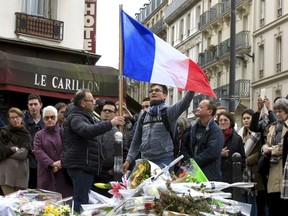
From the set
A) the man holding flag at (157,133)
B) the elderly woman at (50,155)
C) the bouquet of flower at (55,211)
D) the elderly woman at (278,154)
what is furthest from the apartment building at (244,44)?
the bouquet of flower at (55,211)

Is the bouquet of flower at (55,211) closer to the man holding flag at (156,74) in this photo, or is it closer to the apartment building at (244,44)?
the man holding flag at (156,74)

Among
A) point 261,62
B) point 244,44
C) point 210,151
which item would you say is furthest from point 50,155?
point 244,44

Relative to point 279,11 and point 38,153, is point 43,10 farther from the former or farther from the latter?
point 279,11

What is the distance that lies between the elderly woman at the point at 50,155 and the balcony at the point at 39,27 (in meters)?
10.9

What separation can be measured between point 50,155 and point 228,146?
262 cm

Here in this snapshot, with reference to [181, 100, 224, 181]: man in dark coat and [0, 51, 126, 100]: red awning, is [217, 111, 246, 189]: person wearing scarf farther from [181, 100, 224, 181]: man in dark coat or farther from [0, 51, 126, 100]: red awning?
[0, 51, 126, 100]: red awning

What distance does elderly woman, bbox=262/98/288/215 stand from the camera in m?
10.0

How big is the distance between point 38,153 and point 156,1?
225ft

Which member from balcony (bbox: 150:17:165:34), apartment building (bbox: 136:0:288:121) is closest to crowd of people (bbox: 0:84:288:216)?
apartment building (bbox: 136:0:288:121)

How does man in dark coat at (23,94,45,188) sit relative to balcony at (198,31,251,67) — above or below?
below

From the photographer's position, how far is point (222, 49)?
53.1m

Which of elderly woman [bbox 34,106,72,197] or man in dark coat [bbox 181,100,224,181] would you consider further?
elderly woman [bbox 34,106,72,197]

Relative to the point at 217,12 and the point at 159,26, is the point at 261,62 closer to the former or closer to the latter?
the point at 217,12

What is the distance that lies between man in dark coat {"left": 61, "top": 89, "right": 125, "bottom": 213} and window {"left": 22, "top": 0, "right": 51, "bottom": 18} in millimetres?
12708
